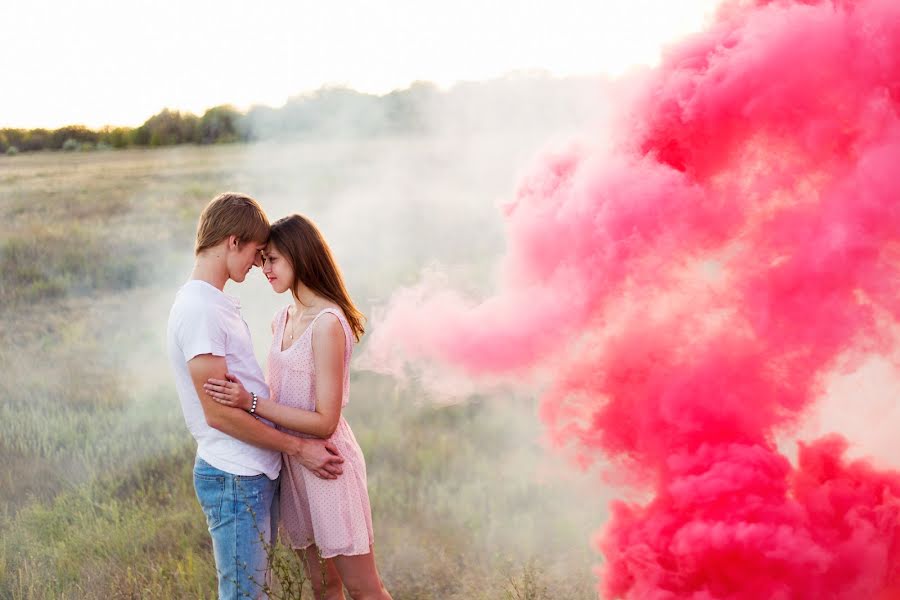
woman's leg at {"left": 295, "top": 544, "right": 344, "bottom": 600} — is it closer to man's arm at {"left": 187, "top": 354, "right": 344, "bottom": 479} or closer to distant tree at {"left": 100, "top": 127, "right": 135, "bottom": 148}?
man's arm at {"left": 187, "top": 354, "right": 344, "bottom": 479}

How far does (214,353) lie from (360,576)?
1.06 meters

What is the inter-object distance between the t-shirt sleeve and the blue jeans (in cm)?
46

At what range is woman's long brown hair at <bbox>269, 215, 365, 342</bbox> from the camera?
3.09 metres

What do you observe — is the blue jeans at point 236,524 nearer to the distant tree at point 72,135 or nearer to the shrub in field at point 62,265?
the shrub in field at point 62,265

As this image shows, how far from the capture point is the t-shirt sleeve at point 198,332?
9.18 feet

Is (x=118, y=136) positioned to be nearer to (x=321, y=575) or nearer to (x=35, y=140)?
(x=35, y=140)

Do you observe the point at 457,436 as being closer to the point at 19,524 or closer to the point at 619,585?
the point at 19,524

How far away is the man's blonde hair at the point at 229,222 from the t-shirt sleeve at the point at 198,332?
258 millimetres

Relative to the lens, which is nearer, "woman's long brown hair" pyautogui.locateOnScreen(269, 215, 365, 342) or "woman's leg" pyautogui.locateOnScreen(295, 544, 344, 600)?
"woman's long brown hair" pyautogui.locateOnScreen(269, 215, 365, 342)

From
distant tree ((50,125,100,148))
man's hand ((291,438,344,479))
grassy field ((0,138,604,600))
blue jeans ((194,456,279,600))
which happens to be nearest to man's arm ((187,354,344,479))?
man's hand ((291,438,344,479))

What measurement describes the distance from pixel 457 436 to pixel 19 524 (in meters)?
3.24

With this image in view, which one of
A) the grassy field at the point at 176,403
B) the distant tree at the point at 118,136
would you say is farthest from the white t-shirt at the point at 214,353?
the distant tree at the point at 118,136

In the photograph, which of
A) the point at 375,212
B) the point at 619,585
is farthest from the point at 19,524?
the point at 375,212

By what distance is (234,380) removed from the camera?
9.64ft
